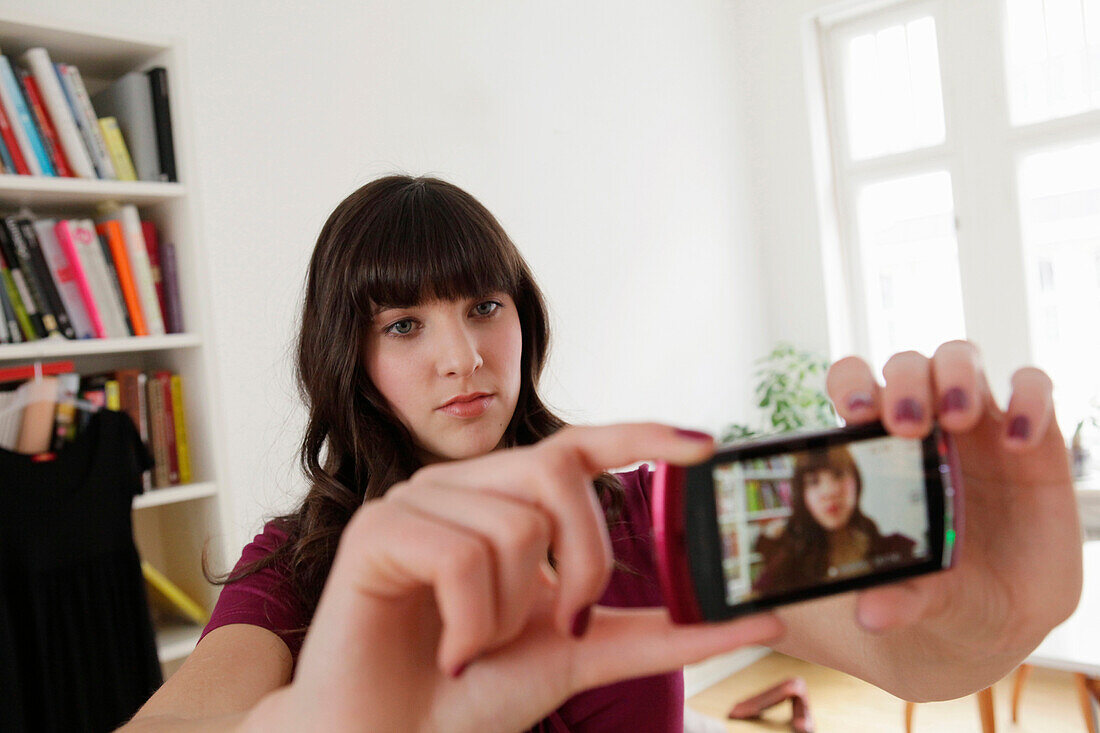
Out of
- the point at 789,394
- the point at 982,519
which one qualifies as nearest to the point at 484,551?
the point at 982,519

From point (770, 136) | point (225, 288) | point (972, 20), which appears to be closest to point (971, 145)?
point (972, 20)

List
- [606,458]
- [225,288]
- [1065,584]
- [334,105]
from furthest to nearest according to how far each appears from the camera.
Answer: [334,105], [225,288], [1065,584], [606,458]

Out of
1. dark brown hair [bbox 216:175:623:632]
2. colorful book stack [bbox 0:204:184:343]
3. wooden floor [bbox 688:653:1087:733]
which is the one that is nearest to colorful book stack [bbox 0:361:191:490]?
colorful book stack [bbox 0:204:184:343]

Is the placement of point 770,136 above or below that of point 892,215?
above

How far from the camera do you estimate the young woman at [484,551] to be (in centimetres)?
56

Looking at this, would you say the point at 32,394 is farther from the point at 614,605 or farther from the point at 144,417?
the point at 614,605

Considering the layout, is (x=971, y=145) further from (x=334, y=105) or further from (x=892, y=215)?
(x=334, y=105)

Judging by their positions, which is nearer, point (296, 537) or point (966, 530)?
point (966, 530)

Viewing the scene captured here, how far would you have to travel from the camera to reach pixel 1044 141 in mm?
3838

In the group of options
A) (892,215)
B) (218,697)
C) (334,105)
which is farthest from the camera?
(892,215)

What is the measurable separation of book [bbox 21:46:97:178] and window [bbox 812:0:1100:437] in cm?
347

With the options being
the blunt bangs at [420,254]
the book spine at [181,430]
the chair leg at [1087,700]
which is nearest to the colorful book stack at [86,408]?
the book spine at [181,430]

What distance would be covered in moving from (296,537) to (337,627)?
70cm

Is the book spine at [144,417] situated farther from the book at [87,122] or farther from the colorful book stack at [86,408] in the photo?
the book at [87,122]
